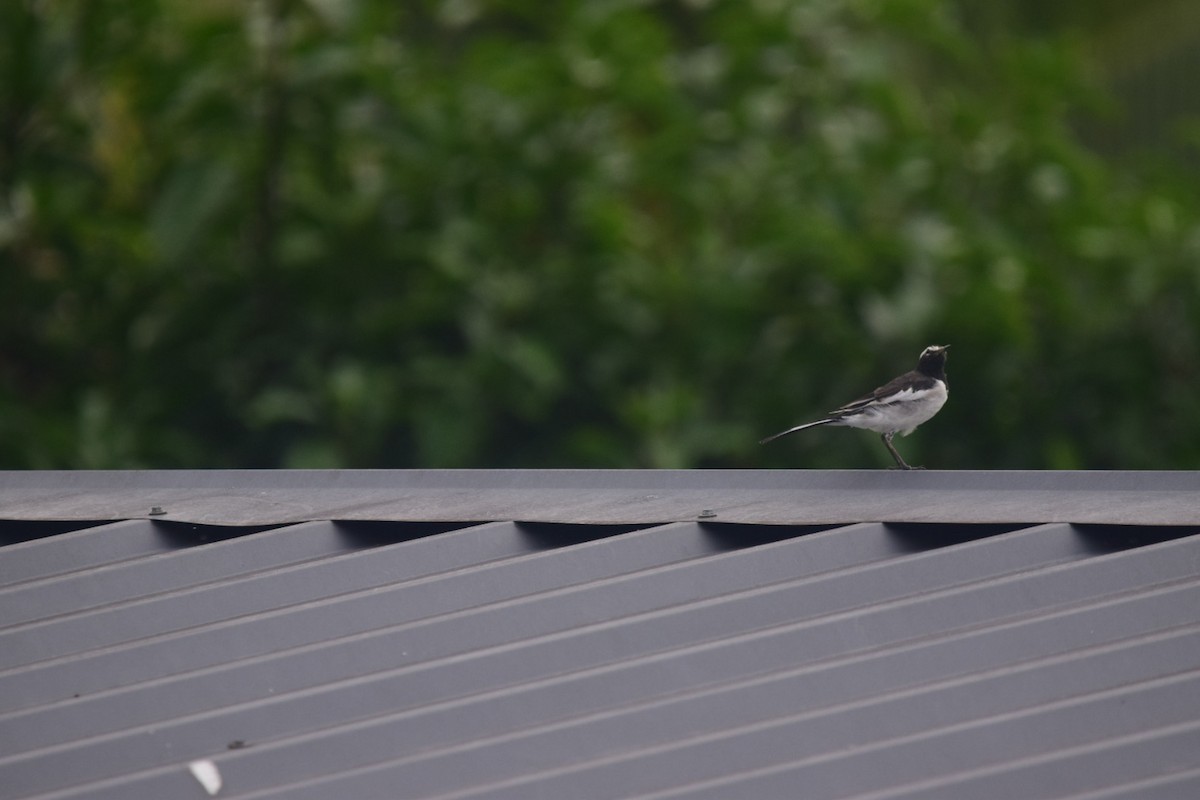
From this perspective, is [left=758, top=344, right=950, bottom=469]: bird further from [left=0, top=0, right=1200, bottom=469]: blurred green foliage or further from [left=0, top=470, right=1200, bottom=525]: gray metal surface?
[left=0, top=0, right=1200, bottom=469]: blurred green foliage

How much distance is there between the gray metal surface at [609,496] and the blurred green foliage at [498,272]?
193 cm

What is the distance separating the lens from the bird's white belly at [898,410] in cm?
525

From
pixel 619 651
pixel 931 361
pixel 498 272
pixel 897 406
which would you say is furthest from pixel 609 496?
pixel 498 272

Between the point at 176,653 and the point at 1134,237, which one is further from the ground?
the point at 1134,237

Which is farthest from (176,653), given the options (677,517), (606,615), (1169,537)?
(1169,537)

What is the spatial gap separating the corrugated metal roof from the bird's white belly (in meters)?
1.09

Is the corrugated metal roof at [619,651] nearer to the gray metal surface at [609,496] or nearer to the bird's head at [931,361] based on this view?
the gray metal surface at [609,496]

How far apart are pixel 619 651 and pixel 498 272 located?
13.8ft

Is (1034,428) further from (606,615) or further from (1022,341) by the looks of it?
(606,615)

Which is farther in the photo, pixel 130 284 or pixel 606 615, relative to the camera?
pixel 130 284

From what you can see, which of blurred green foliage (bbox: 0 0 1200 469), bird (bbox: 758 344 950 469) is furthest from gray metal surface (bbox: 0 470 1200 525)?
blurred green foliage (bbox: 0 0 1200 469)

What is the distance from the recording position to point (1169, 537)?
3.49 m

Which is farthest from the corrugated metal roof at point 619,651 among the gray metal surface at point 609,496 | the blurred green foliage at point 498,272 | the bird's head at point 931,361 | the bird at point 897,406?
the blurred green foliage at point 498,272

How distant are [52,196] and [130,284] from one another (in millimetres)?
585
